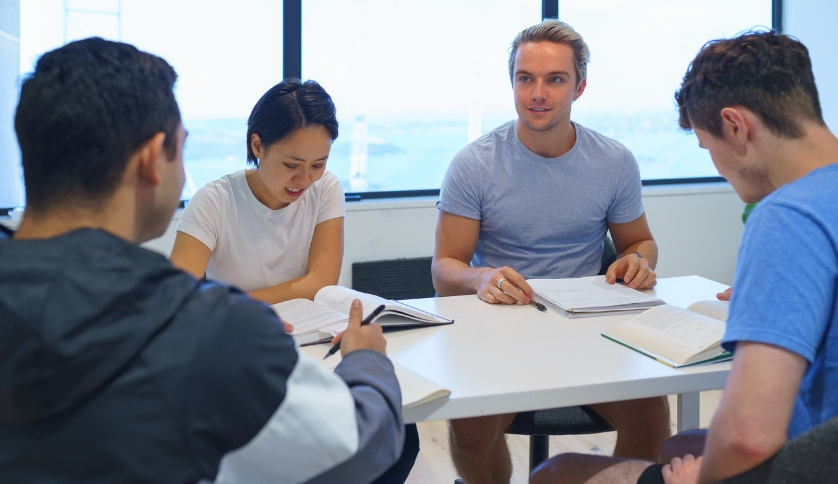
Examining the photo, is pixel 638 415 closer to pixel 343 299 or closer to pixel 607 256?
pixel 607 256

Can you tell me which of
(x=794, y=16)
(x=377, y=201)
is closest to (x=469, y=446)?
(x=377, y=201)

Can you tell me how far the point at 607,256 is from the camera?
2.36m

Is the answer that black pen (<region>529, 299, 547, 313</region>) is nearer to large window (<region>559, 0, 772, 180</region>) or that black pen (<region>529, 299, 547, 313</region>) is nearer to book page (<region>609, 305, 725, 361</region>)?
book page (<region>609, 305, 725, 361</region>)

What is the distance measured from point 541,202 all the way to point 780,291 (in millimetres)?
1388

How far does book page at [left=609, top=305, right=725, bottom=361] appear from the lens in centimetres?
142

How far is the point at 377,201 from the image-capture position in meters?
3.77

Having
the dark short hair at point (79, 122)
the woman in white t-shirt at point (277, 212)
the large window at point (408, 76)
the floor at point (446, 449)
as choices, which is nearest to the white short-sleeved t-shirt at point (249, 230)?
the woman in white t-shirt at point (277, 212)

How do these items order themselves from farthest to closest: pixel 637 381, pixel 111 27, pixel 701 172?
pixel 701 172
pixel 111 27
pixel 637 381

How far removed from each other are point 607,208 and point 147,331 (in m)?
1.88

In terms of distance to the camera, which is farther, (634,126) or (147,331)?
(634,126)

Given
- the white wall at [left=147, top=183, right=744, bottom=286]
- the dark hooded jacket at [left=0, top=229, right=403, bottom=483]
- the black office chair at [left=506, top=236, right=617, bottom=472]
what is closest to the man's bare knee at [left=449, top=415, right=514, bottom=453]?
the black office chair at [left=506, top=236, right=617, bottom=472]

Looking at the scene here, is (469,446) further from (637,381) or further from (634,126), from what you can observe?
(634,126)

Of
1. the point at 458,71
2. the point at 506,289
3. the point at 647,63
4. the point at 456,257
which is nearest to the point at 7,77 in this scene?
the point at 458,71

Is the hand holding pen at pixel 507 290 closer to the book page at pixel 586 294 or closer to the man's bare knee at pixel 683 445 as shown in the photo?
the book page at pixel 586 294
